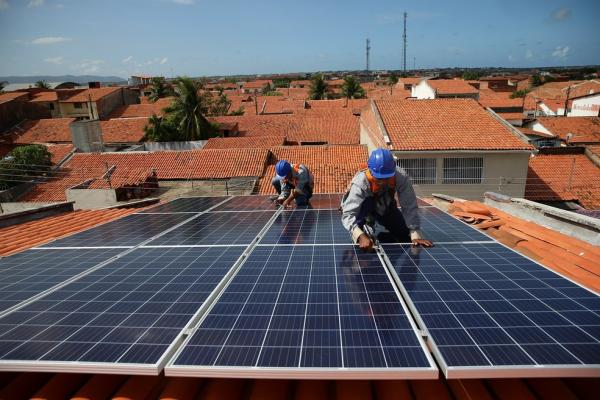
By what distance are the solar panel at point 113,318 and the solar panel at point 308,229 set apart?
1185 millimetres

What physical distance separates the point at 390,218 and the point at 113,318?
4.59 metres

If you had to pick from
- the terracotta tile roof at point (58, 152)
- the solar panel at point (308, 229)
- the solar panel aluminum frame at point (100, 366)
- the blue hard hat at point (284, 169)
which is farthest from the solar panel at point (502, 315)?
the terracotta tile roof at point (58, 152)

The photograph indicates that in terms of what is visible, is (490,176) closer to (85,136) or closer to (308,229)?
(308,229)

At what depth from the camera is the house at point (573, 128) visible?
36.5 m

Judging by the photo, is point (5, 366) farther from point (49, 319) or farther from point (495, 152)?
point (495, 152)

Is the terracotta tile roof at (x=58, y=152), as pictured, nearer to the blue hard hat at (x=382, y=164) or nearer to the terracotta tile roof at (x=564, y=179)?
the blue hard hat at (x=382, y=164)

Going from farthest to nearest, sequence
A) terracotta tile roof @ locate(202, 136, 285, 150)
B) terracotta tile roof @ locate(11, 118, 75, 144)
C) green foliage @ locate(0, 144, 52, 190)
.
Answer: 1. terracotta tile roof @ locate(11, 118, 75, 144)
2. terracotta tile roof @ locate(202, 136, 285, 150)
3. green foliage @ locate(0, 144, 52, 190)

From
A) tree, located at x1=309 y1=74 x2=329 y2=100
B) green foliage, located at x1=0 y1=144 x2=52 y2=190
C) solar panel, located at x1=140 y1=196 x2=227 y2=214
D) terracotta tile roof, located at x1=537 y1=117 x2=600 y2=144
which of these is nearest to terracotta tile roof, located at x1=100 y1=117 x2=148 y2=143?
green foliage, located at x1=0 y1=144 x2=52 y2=190

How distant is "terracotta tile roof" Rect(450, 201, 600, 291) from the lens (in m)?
5.45

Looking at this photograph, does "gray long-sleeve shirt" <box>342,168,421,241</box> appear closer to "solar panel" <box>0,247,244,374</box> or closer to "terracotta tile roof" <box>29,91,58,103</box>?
"solar panel" <box>0,247,244,374</box>

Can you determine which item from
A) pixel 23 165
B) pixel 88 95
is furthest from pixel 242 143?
pixel 88 95

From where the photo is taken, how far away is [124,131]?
4188 centimetres

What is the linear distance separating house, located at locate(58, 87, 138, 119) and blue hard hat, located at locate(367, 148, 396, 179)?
59373 mm

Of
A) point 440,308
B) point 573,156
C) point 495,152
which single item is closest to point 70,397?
point 440,308
